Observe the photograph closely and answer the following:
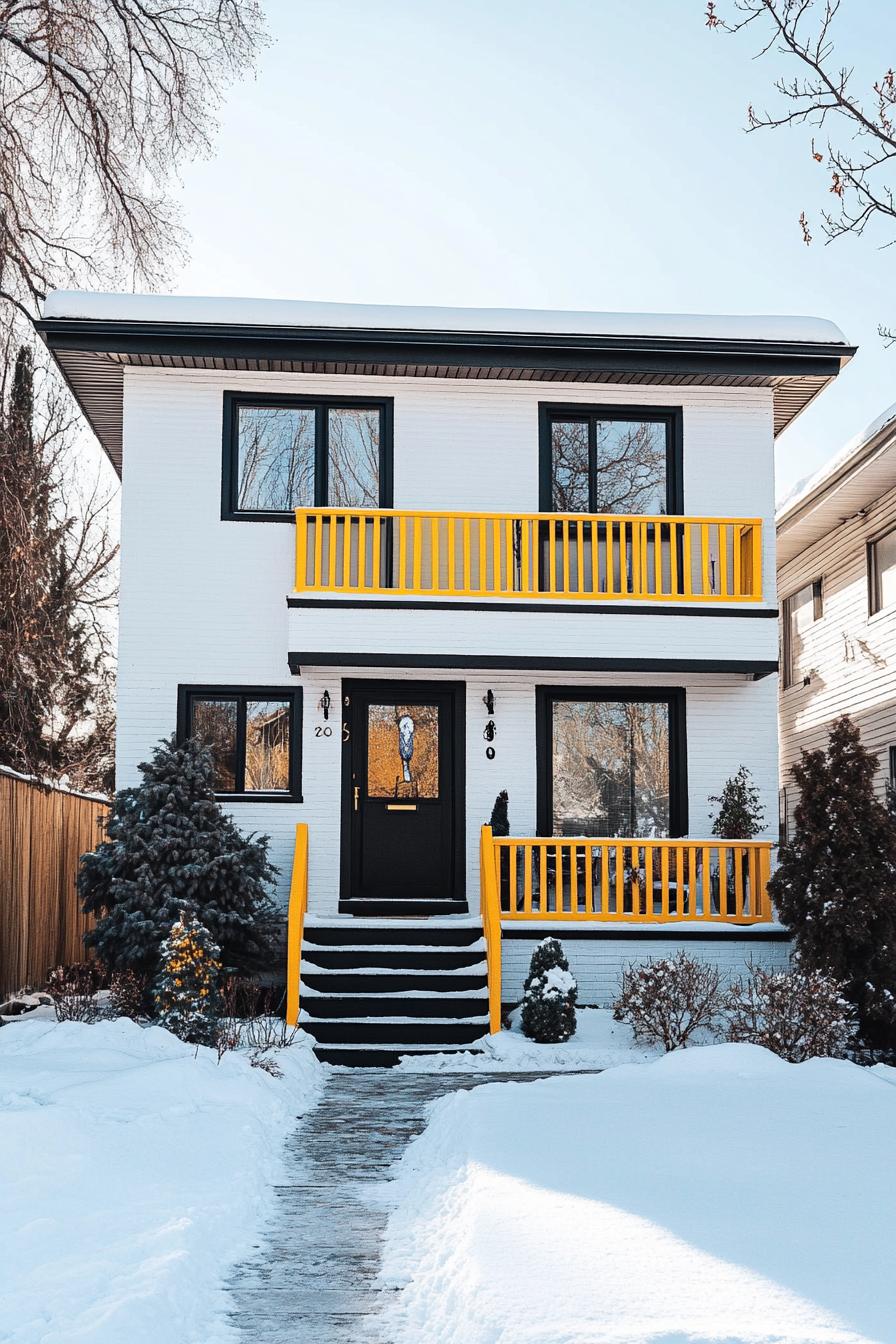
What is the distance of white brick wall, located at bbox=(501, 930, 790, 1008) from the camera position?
495 inches

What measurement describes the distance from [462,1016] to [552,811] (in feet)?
9.34

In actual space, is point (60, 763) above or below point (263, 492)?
below

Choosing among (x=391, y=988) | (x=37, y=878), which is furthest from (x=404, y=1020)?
(x=37, y=878)

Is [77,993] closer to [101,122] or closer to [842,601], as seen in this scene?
[101,122]

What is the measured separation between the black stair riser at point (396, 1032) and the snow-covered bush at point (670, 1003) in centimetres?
133

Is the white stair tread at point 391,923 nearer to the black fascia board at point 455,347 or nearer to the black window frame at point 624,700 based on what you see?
the black window frame at point 624,700

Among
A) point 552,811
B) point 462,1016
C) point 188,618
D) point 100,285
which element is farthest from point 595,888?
point 100,285

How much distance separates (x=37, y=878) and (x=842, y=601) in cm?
1139

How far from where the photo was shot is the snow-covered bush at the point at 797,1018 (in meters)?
9.79

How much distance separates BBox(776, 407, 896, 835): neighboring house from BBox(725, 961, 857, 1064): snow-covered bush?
6.52m

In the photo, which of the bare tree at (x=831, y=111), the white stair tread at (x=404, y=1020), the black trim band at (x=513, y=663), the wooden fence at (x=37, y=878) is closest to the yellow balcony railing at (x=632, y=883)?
the white stair tread at (x=404, y=1020)

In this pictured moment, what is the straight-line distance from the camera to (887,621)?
1711 cm

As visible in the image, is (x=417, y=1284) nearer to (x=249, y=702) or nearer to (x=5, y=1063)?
(x=5, y=1063)

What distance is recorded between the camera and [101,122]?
16.2 meters
